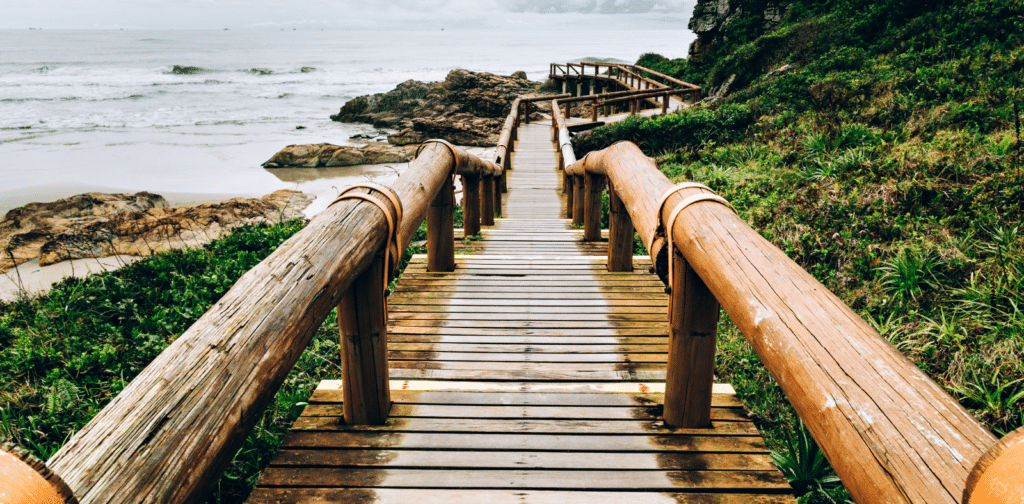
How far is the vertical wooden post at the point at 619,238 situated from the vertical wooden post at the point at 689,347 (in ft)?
6.30

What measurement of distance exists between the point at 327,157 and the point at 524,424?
50.2ft

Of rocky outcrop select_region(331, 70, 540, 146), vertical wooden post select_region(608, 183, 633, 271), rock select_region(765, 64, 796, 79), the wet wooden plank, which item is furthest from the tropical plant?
rocky outcrop select_region(331, 70, 540, 146)

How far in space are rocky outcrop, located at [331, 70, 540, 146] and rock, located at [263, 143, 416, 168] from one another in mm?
3021

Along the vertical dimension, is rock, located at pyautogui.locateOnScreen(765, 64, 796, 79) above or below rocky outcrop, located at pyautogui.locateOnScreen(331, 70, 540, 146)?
above

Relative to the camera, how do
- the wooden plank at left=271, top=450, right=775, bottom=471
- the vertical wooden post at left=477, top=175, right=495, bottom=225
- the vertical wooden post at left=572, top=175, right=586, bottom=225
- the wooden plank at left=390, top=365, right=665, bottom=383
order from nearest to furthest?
the wooden plank at left=271, top=450, right=775, bottom=471 < the wooden plank at left=390, top=365, right=665, bottom=383 < the vertical wooden post at left=572, top=175, right=586, bottom=225 < the vertical wooden post at left=477, top=175, right=495, bottom=225

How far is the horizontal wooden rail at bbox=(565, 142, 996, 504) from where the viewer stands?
822 millimetres

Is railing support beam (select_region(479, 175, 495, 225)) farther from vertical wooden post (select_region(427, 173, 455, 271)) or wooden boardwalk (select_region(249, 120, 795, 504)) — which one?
wooden boardwalk (select_region(249, 120, 795, 504))

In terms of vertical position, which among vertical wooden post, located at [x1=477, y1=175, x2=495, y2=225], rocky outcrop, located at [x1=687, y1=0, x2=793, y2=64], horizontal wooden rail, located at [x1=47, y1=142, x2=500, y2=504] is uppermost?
rocky outcrop, located at [x1=687, y1=0, x2=793, y2=64]

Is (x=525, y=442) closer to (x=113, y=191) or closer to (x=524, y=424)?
(x=524, y=424)

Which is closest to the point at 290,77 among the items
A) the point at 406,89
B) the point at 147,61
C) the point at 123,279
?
the point at 147,61

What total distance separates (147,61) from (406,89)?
53.0 m

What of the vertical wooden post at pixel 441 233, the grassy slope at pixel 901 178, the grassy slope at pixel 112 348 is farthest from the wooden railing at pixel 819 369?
the grassy slope at pixel 112 348

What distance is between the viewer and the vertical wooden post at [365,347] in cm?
199

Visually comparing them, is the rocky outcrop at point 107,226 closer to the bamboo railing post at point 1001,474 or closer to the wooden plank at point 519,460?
the wooden plank at point 519,460
